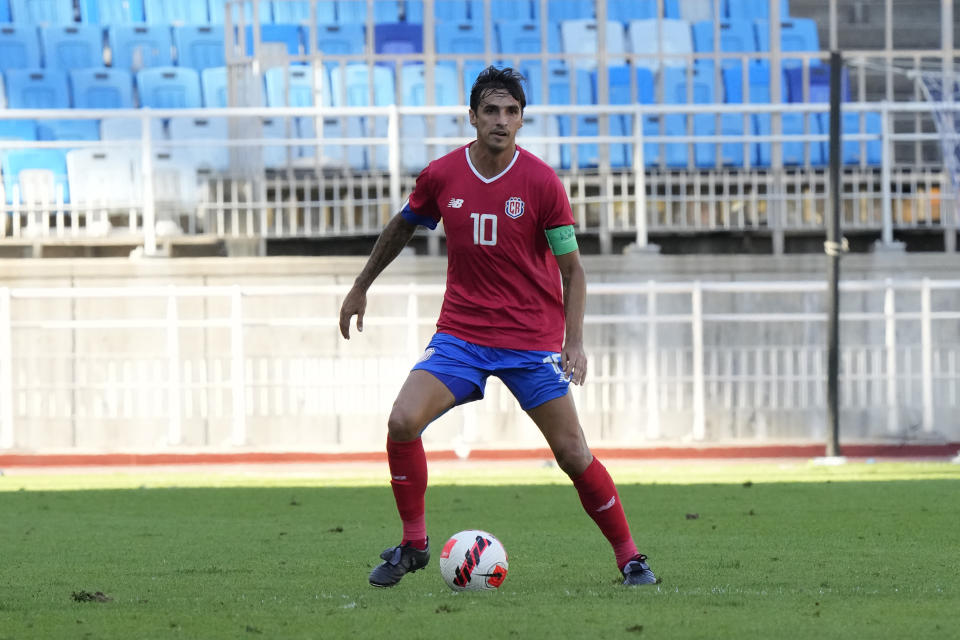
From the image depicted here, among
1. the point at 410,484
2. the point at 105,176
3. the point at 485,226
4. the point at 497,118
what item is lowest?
the point at 410,484

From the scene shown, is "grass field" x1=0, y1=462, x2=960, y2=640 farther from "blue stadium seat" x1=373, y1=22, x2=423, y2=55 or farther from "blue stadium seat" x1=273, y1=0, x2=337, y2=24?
"blue stadium seat" x1=273, y1=0, x2=337, y2=24

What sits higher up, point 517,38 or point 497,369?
point 517,38

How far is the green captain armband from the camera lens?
573 centimetres

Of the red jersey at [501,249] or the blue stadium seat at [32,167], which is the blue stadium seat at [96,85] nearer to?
the blue stadium seat at [32,167]

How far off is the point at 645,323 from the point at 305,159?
491cm

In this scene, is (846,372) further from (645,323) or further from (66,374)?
(66,374)

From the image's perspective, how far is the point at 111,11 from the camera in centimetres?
2200

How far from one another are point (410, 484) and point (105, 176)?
10.8 m

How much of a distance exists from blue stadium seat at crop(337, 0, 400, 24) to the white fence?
7.41 meters

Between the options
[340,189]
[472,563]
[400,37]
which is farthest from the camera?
[400,37]

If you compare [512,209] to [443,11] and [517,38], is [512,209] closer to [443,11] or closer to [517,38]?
[517,38]

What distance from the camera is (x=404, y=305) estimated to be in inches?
584

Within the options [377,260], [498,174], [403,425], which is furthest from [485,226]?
[403,425]

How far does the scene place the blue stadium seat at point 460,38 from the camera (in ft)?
68.4
